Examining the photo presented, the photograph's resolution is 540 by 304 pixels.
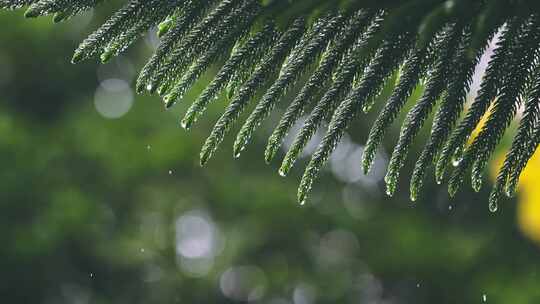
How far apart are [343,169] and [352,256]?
152 centimetres

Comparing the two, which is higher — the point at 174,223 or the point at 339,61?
the point at 339,61

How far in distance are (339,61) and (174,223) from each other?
389 inches

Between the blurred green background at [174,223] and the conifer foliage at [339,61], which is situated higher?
the conifer foliage at [339,61]

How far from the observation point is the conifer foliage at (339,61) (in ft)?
4.14

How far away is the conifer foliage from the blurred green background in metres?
8.67

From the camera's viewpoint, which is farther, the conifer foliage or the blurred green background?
the blurred green background

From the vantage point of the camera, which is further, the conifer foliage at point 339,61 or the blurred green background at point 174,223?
the blurred green background at point 174,223

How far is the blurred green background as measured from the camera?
397 inches

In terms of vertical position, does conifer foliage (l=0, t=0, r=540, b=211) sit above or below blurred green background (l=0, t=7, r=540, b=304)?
above

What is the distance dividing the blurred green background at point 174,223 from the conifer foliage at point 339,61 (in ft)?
28.4

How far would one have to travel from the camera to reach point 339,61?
130cm

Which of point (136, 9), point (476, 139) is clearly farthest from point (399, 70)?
point (136, 9)

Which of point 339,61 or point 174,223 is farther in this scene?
point 174,223

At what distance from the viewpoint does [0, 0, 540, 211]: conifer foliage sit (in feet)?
4.14
